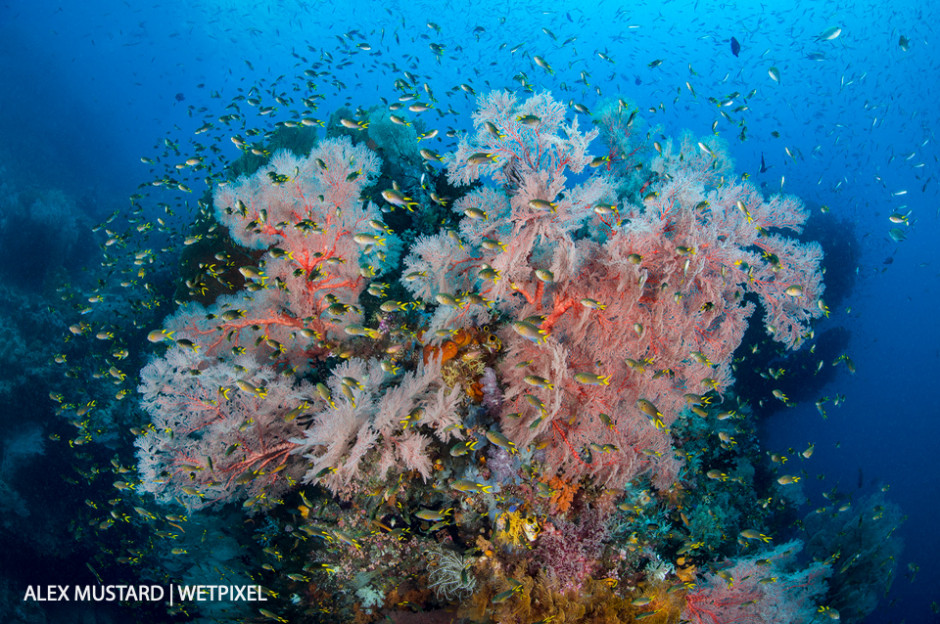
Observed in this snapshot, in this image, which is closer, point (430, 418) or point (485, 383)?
point (430, 418)

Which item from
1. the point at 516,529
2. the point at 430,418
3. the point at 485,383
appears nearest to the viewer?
the point at 430,418

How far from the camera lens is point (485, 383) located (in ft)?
19.3

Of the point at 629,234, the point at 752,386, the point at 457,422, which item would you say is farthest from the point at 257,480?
the point at 752,386

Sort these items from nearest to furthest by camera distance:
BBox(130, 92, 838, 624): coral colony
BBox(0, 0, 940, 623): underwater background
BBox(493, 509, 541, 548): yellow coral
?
BBox(130, 92, 838, 624): coral colony, BBox(0, 0, 940, 623): underwater background, BBox(493, 509, 541, 548): yellow coral

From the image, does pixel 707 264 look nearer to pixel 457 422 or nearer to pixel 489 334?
pixel 489 334

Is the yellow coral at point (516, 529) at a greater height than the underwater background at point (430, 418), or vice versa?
the underwater background at point (430, 418)

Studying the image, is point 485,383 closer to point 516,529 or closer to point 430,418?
point 430,418

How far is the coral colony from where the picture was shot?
16.6ft

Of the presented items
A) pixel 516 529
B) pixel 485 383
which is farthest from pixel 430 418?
pixel 516 529

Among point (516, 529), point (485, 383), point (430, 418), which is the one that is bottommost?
point (516, 529)

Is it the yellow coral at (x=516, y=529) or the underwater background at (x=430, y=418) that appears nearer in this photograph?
the underwater background at (x=430, y=418)

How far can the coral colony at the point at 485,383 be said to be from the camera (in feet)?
16.6

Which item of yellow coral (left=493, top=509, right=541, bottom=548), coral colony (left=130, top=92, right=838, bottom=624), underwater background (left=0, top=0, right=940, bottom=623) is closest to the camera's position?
coral colony (left=130, top=92, right=838, bottom=624)

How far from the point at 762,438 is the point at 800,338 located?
1792cm
